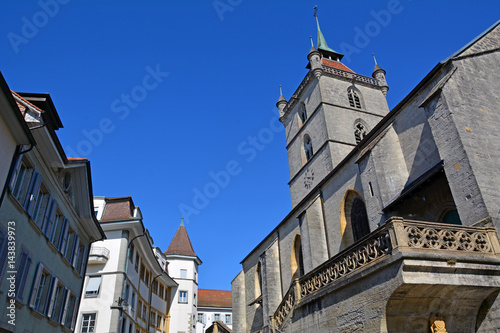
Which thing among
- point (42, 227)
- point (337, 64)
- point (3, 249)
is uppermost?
point (337, 64)

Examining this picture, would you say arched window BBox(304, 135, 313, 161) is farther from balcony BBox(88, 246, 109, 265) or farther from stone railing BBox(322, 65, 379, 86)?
balcony BBox(88, 246, 109, 265)

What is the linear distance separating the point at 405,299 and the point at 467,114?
Answer: 6.29 meters

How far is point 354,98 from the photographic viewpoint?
33062 mm

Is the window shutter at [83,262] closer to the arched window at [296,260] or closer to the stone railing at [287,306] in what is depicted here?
the stone railing at [287,306]

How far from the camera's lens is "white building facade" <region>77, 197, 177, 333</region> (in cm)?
1945

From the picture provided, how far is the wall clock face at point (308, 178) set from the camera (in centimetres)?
3062

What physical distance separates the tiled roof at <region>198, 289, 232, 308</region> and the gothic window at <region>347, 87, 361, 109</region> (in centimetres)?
3458

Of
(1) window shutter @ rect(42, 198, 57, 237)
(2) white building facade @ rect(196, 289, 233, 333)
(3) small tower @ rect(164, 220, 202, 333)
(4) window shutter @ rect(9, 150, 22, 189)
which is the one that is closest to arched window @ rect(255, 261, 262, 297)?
(3) small tower @ rect(164, 220, 202, 333)

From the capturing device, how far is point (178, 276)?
39188 millimetres

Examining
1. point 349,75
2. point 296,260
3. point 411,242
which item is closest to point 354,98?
point 349,75

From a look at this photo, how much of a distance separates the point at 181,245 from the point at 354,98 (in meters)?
25.0

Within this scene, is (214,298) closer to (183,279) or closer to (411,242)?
(183,279)

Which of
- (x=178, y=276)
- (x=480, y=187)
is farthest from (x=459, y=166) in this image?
(x=178, y=276)

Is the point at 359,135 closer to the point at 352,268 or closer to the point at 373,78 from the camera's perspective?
the point at 373,78
